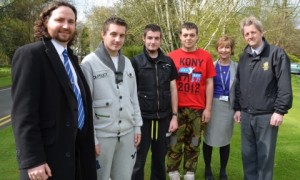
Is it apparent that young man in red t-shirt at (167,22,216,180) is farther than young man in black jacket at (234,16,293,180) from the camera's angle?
Yes

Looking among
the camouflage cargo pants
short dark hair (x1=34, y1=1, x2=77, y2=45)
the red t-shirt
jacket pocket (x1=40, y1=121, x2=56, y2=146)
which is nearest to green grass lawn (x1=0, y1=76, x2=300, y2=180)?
the camouflage cargo pants

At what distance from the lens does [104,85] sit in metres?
3.10

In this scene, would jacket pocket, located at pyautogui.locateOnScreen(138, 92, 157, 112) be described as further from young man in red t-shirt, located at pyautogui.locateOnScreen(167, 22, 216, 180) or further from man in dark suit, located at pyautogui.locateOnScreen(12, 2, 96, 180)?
man in dark suit, located at pyautogui.locateOnScreen(12, 2, 96, 180)

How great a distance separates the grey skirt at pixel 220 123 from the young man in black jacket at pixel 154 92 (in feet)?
2.57

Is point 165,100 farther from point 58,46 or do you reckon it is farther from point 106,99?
point 58,46

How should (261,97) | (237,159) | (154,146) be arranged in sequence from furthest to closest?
1. (237,159)
2. (154,146)
3. (261,97)

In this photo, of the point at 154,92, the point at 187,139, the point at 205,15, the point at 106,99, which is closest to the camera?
the point at 106,99

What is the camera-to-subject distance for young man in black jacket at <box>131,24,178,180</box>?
12.9 feet

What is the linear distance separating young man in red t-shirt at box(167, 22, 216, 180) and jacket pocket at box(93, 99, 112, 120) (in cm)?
150

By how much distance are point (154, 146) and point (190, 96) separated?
0.85 m

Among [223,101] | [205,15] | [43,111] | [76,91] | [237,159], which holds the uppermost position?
[205,15]

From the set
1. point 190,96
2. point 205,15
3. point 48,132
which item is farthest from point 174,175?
point 205,15

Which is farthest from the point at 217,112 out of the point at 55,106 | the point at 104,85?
the point at 55,106

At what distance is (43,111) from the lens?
223cm
